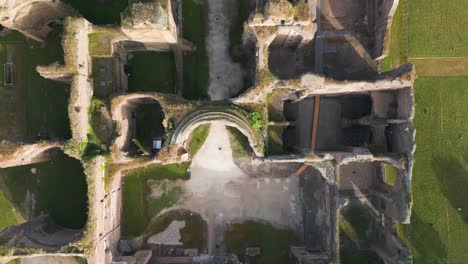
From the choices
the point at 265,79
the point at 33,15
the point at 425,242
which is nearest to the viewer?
the point at 265,79

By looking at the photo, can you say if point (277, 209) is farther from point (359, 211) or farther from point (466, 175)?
point (466, 175)

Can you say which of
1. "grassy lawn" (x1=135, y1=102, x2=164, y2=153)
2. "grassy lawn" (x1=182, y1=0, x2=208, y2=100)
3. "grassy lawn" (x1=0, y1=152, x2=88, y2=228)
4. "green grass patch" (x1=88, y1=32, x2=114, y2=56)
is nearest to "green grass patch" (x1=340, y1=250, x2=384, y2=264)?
"grassy lawn" (x1=182, y1=0, x2=208, y2=100)

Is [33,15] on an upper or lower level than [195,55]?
upper

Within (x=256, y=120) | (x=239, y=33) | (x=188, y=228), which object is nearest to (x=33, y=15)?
(x=239, y=33)

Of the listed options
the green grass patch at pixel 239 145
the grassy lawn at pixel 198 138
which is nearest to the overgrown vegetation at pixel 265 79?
the green grass patch at pixel 239 145

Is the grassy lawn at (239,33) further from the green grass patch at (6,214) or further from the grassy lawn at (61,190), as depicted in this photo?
the green grass patch at (6,214)

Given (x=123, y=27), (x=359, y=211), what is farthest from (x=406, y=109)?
(x=123, y=27)

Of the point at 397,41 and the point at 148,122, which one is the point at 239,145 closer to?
the point at 148,122

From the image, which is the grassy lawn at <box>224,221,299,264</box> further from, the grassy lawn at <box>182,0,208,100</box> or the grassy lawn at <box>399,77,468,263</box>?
the grassy lawn at <box>182,0,208,100</box>
